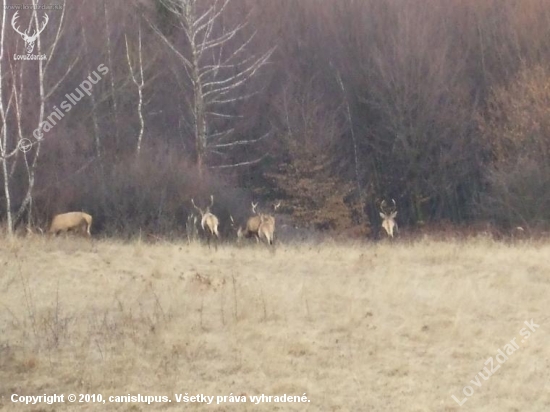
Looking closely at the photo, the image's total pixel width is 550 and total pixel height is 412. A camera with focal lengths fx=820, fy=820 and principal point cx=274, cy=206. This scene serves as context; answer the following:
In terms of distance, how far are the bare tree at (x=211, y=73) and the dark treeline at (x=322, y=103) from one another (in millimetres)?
124

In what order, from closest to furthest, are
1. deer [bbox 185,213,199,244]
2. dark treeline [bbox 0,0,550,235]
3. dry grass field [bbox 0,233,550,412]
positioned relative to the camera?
dry grass field [bbox 0,233,550,412], deer [bbox 185,213,199,244], dark treeline [bbox 0,0,550,235]

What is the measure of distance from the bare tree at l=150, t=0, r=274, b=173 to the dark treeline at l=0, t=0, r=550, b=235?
0.12 meters

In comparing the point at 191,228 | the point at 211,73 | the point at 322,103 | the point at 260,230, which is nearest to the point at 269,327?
the point at 260,230

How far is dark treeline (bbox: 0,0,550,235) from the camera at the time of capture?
2789 cm

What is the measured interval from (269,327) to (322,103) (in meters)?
27.3

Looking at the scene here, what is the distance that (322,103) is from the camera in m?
35.9

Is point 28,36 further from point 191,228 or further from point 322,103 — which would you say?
point 322,103

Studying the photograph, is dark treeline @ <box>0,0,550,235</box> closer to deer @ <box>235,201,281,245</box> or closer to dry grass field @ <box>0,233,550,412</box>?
deer @ <box>235,201,281,245</box>

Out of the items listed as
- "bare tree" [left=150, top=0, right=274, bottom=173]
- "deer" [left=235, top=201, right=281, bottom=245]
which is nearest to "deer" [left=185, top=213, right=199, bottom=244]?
"deer" [left=235, top=201, right=281, bottom=245]

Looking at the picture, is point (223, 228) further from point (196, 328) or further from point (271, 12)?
point (271, 12)

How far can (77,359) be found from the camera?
810cm

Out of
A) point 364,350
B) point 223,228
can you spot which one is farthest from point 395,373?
point 223,228

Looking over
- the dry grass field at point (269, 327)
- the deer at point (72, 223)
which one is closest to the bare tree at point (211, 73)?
the deer at point (72, 223)

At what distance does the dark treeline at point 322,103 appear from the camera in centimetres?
2789
